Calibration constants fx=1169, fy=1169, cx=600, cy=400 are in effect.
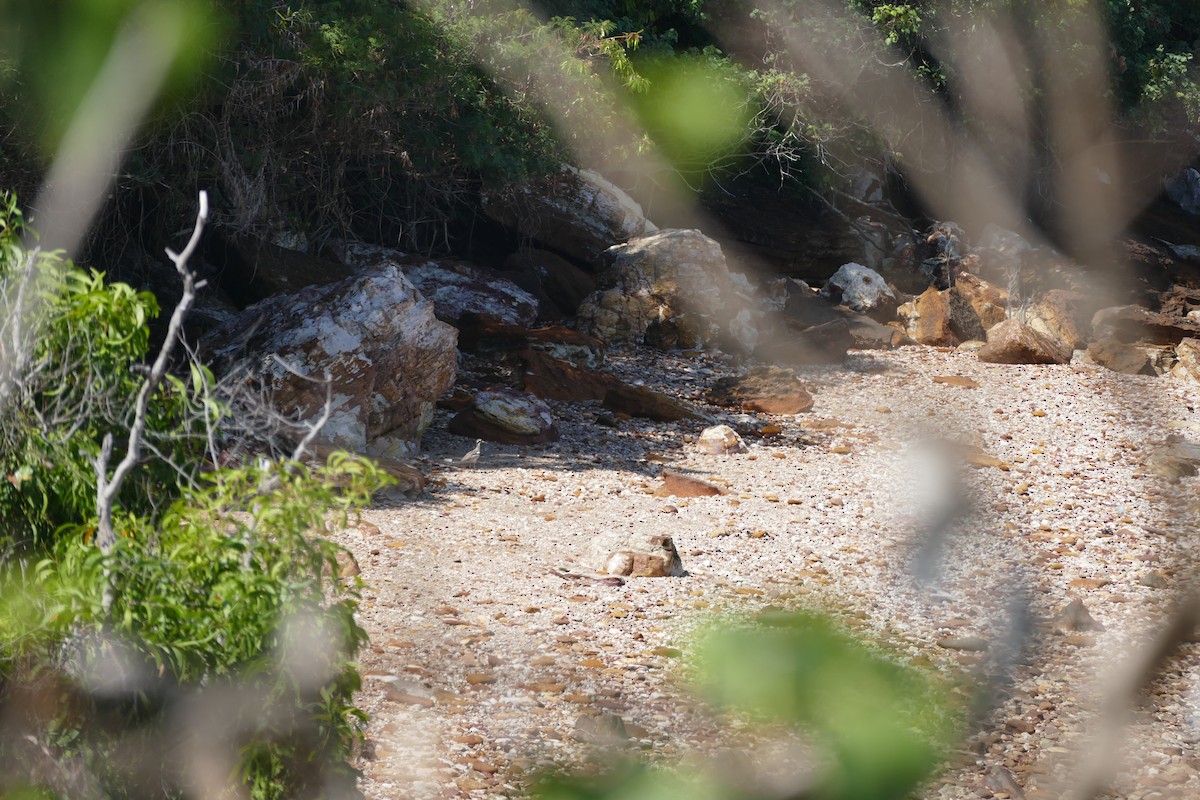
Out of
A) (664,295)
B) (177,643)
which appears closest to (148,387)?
(177,643)

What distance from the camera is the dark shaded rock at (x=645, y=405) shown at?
325 inches

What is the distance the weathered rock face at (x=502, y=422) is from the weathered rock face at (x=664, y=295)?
3.26 metres

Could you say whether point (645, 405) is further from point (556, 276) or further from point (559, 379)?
point (556, 276)

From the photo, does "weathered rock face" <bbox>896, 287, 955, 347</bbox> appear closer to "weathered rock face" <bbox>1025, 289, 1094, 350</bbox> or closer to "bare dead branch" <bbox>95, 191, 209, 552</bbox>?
"weathered rock face" <bbox>1025, 289, 1094, 350</bbox>

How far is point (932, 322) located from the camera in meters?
11.4

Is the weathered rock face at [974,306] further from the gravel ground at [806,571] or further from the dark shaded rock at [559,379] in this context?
the dark shaded rock at [559,379]

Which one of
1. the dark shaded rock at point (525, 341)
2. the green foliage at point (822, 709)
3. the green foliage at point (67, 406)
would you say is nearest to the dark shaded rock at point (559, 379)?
the dark shaded rock at point (525, 341)

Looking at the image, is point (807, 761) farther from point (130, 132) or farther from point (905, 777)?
point (130, 132)

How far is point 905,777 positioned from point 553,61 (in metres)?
8.60

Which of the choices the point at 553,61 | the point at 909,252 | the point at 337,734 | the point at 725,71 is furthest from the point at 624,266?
the point at 337,734

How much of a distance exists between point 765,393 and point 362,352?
3.33m

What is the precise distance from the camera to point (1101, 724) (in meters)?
0.43

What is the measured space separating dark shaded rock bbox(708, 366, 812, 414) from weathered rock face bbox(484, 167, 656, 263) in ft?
10.3

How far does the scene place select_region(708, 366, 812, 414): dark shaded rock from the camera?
8.62 m
